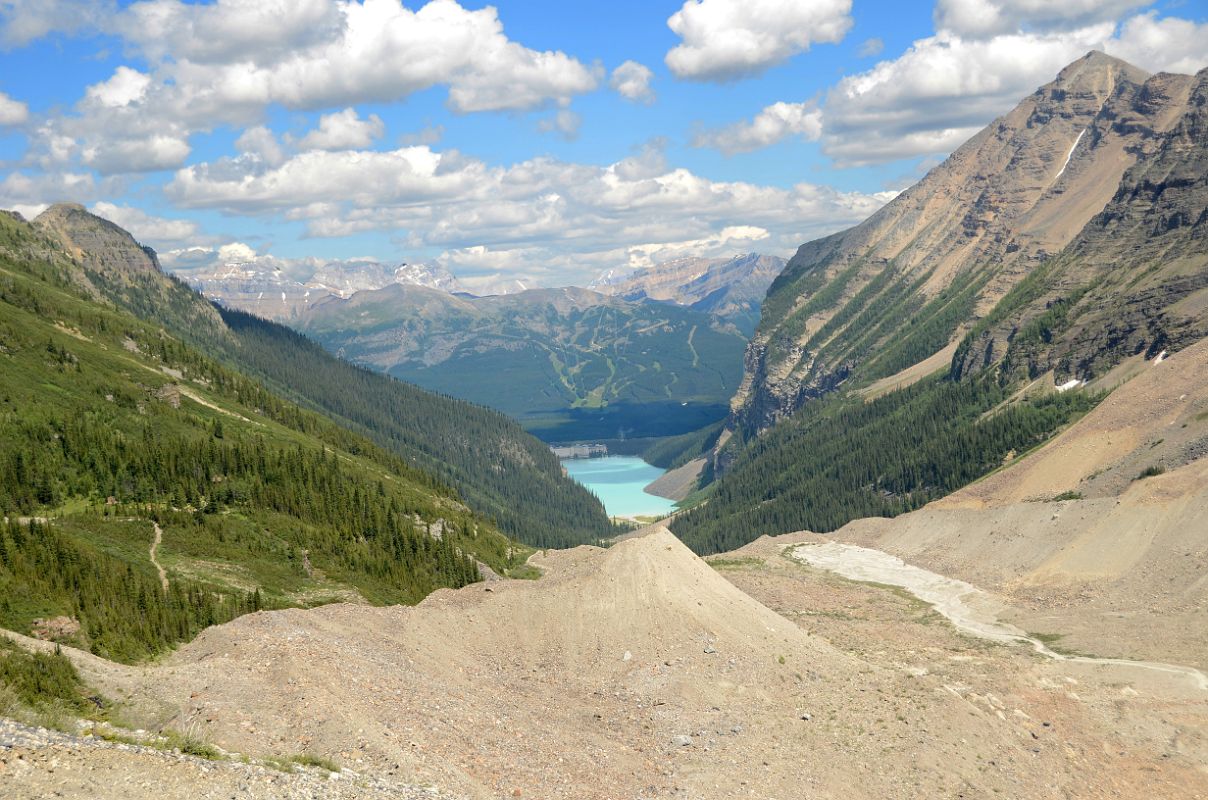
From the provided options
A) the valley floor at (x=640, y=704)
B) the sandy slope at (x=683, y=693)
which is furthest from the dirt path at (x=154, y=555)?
the valley floor at (x=640, y=704)

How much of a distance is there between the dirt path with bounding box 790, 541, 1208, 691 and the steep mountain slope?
45274mm

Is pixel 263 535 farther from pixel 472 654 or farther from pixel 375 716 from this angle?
pixel 375 716

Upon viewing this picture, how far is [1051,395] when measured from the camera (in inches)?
7781

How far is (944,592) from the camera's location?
11544cm

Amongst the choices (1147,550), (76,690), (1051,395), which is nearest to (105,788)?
(76,690)

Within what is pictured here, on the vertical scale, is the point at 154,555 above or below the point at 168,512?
below

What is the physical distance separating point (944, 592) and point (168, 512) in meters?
83.8

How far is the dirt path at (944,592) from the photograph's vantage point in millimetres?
80312

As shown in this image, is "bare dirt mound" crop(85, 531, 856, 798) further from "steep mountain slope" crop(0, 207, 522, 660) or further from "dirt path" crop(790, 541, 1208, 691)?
"dirt path" crop(790, 541, 1208, 691)

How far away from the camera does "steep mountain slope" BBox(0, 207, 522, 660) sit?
62.9 m

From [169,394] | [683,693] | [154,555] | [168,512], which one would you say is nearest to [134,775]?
[683,693]

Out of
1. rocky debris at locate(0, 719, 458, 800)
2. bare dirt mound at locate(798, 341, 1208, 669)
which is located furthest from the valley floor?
bare dirt mound at locate(798, 341, 1208, 669)

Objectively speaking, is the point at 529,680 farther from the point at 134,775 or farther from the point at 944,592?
the point at 944,592

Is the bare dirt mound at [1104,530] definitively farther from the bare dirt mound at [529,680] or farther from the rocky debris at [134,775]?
the rocky debris at [134,775]
